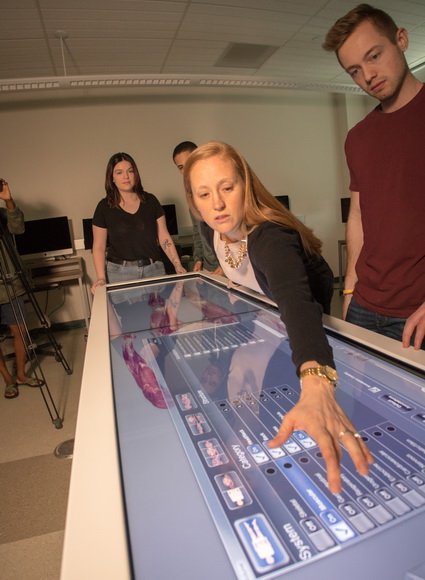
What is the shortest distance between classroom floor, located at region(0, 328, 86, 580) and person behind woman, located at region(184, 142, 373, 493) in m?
1.36


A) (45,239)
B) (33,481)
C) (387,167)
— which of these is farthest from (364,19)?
(45,239)

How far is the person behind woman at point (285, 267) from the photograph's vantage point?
1.61ft

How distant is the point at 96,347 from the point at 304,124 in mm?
5512

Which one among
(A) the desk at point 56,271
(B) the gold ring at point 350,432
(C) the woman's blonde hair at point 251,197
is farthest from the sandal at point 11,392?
(B) the gold ring at point 350,432

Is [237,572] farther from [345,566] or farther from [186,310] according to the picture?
[186,310]

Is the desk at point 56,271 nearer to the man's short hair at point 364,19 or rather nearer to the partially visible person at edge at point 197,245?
the partially visible person at edge at point 197,245

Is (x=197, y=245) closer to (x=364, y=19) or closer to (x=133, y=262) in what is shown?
(x=133, y=262)

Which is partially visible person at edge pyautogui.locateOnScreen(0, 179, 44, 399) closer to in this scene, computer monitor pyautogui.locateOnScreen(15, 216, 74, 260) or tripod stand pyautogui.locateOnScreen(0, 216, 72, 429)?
tripod stand pyautogui.locateOnScreen(0, 216, 72, 429)

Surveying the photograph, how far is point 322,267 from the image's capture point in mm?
1305

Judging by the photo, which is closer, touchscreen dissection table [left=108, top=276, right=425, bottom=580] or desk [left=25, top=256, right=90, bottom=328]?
touchscreen dissection table [left=108, top=276, right=425, bottom=580]

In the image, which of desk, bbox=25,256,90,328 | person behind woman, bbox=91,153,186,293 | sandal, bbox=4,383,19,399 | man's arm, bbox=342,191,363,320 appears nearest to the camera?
man's arm, bbox=342,191,363,320

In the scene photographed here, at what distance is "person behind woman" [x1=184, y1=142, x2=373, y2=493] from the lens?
489 mm

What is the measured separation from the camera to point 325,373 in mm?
604

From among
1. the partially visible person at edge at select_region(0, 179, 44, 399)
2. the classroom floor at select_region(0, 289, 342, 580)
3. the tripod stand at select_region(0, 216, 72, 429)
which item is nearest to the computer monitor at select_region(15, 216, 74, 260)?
the partially visible person at edge at select_region(0, 179, 44, 399)
